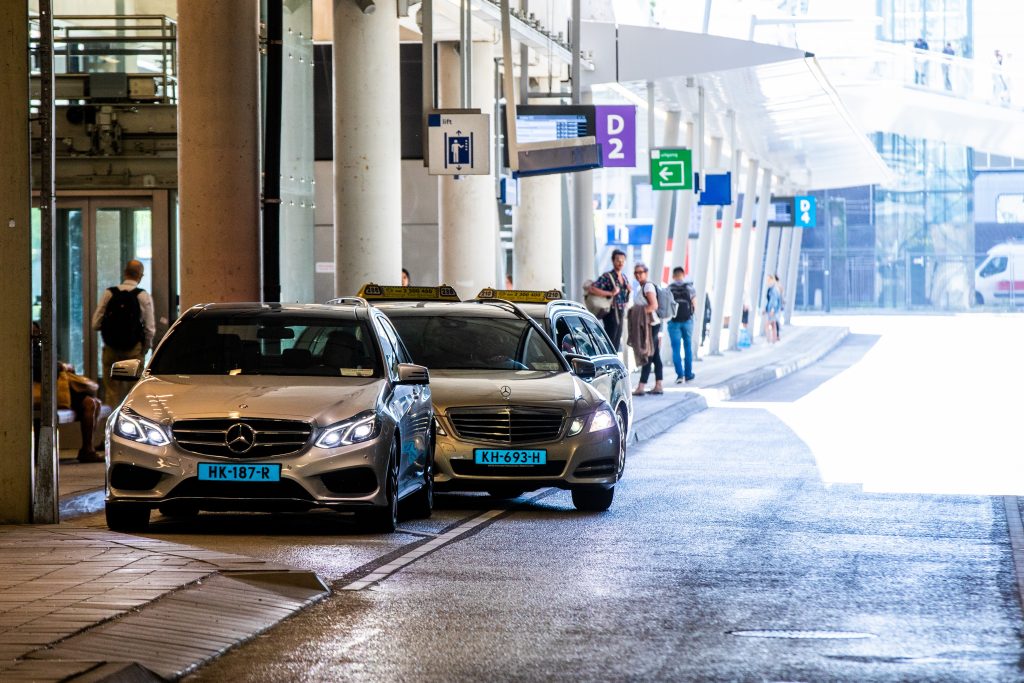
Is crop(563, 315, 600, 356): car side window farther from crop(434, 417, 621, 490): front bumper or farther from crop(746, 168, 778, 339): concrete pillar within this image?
crop(746, 168, 778, 339): concrete pillar

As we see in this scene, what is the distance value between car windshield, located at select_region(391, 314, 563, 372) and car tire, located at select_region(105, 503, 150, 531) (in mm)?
3436

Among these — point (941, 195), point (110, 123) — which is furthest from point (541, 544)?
point (941, 195)

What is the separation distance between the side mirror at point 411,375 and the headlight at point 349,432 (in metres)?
0.68

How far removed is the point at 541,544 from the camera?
11.5 metres

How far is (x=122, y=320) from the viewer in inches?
742

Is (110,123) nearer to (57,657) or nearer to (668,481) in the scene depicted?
(668,481)

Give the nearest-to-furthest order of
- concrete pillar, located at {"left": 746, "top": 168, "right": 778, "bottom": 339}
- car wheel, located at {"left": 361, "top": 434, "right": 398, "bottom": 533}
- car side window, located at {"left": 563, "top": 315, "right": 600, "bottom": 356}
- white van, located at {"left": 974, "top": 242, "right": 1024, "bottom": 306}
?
car wheel, located at {"left": 361, "top": 434, "right": 398, "bottom": 533} < car side window, located at {"left": 563, "top": 315, "right": 600, "bottom": 356} < concrete pillar, located at {"left": 746, "top": 168, "right": 778, "bottom": 339} < white van, located at {"left": 974, "top": 242, "right": 1024, "bottom": 306}

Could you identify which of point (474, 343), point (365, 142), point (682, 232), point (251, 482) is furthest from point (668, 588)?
point (682, 232)

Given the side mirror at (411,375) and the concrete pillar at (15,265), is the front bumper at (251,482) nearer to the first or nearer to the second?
the concrete pillar at (15,265)

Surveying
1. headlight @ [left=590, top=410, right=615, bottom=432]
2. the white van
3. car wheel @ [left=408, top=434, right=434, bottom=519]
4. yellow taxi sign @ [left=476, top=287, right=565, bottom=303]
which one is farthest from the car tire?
the white van

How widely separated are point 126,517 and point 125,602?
3.48 m

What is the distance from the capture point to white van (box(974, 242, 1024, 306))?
84.9m

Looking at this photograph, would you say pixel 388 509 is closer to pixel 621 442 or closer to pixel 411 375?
pixel 411 375

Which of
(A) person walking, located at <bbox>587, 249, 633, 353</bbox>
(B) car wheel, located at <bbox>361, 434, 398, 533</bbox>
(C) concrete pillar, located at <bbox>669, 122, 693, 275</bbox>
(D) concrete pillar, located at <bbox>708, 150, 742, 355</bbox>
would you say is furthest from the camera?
(D) concrete pillar, located at <bbox>708, 150, 742, 355</bbox>
